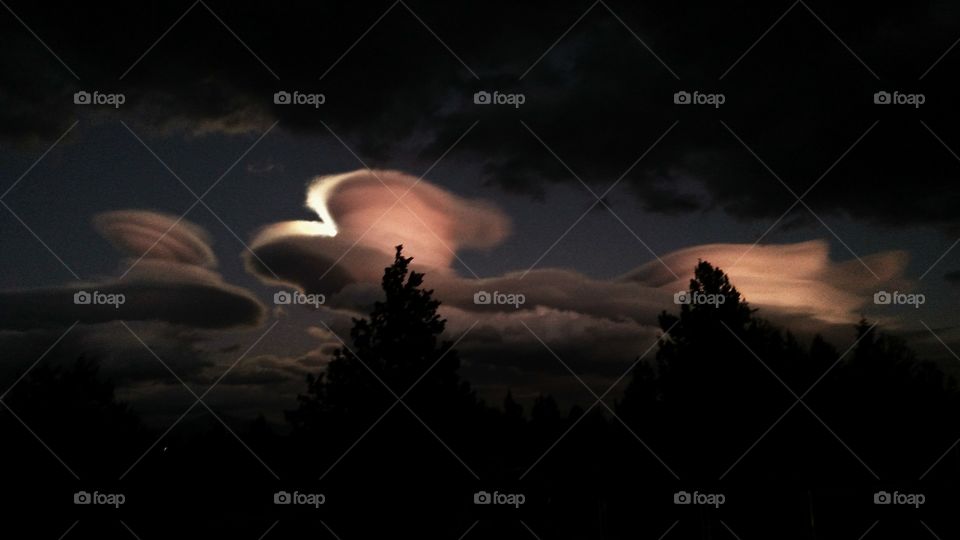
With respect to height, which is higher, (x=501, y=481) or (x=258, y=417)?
(x=258, y=417)

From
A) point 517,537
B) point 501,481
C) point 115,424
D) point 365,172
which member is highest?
point 365,172

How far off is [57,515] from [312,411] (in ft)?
17.6

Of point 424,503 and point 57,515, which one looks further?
point 424,503

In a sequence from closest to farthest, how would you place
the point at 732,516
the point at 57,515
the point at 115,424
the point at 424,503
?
1. the point at 57,515
2. the point at 732,516
3. the point at 115,424
4. the point at 424,503

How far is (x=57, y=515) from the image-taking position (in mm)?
10664

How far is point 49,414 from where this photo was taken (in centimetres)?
1316

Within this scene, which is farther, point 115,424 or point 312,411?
point 312,411

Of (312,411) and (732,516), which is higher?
(312,411)

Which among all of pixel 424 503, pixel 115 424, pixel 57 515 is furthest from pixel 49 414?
pixel 424 503

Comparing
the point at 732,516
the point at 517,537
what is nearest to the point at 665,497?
the point at 732,516

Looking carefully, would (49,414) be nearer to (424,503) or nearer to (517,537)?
(424,503)

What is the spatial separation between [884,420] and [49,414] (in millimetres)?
16856

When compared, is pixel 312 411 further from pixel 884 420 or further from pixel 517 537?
pixel 884 420

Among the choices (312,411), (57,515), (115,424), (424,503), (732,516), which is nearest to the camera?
(57,515)
